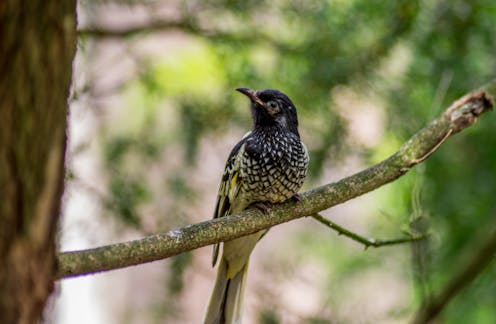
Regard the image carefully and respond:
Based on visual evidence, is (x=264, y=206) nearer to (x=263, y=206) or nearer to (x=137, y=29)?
(x=263, y=206)

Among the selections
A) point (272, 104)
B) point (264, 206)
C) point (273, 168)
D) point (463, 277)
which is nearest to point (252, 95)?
point (272, 104)

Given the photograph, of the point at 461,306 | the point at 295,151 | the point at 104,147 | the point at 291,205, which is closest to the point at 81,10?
the point at 104,147

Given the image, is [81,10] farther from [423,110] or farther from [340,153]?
[423,110]

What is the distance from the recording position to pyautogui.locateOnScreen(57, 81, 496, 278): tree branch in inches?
91.2

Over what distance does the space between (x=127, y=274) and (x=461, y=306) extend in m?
4.67

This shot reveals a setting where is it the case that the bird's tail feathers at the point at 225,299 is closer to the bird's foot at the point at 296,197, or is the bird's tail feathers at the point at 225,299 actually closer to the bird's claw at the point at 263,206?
the bird's claw at the point at 263,206

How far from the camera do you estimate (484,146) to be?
184 inches

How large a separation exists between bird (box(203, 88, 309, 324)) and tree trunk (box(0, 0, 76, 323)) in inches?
76.5

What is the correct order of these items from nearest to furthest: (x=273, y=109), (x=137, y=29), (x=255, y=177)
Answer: (x=255, y=177), (x=273, y=109), (x=137, y=29)

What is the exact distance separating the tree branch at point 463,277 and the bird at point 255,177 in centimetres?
83

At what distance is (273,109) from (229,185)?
1.81 feet

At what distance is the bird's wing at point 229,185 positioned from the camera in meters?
3.83

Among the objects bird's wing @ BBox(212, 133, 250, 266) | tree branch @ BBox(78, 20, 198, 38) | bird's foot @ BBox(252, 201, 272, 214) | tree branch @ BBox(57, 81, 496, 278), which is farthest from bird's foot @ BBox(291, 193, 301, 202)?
tree branch @ BBox(78, 20, 198, 38)

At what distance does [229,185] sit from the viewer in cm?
386
